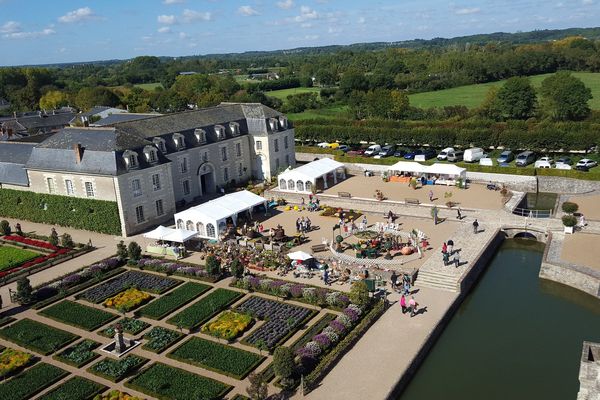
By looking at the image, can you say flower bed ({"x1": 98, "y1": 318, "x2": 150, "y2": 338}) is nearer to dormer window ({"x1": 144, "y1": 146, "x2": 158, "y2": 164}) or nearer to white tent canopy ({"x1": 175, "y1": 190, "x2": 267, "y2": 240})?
white tent canopy ({"x1": 175, "y1": 190, "x2": 267, "y2": 240})

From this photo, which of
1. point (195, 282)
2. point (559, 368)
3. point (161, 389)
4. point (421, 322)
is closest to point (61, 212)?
point (195, 282)

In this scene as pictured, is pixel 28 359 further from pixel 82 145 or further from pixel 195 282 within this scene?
pixel 82 145

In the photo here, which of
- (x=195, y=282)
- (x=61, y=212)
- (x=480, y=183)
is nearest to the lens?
(x=195, y=282)

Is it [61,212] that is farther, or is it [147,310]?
[61,212]

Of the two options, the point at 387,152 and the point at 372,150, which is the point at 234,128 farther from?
the point at 387,152

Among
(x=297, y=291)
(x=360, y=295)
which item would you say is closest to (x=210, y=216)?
(x=297, y=291)

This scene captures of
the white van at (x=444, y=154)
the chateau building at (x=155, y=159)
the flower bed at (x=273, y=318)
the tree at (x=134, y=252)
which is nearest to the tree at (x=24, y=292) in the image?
the tree at (x=134, y=252)

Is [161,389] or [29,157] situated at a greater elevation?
[29,157]
